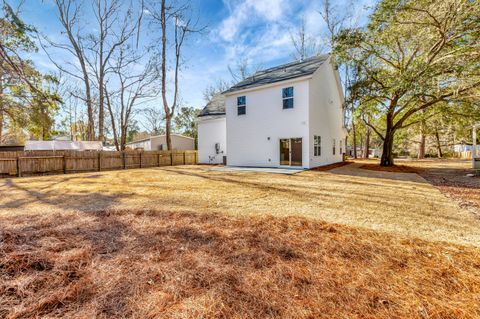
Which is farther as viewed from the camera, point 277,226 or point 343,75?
point 343,75

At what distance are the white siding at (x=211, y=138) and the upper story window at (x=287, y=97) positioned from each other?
6267 millimetres

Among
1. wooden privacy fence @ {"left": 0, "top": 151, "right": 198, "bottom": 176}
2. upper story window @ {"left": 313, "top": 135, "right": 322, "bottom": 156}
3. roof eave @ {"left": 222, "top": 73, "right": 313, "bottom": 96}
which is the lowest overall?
wooden privacy fence @ {"left": 0, "top": 151, "right": 198, "bottom": 176}

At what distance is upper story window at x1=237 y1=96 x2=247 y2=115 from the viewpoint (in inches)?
564

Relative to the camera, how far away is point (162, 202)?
203 inches

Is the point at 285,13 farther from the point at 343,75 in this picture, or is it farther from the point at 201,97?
the point at 201,97

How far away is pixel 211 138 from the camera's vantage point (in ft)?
60.5

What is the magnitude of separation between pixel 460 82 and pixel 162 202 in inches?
566

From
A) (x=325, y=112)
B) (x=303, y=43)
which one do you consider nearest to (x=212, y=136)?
(x=325, y=112)

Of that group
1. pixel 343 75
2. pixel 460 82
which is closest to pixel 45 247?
pixel 460 82

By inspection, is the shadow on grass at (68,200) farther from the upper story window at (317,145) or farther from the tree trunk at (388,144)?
the tree trunk at (388,144)

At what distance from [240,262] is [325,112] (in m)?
14.1

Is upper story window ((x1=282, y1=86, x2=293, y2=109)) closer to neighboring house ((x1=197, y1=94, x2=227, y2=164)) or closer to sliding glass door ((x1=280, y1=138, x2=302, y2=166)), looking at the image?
sliding glass door ((x1=280, y1=138, x2=302, y2=166))

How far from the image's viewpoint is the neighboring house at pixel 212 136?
1791cm

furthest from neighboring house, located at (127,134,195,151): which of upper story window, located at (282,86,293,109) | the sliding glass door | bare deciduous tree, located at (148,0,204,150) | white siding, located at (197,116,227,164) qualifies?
upper story window, located at (282,86,293,109)
